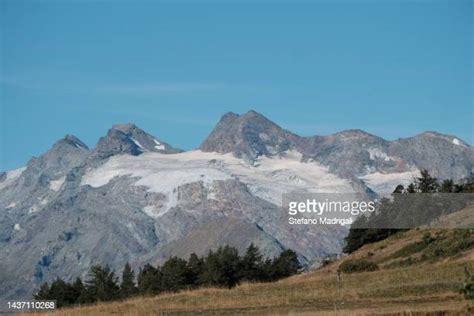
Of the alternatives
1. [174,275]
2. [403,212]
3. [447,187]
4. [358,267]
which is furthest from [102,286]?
[447,187]

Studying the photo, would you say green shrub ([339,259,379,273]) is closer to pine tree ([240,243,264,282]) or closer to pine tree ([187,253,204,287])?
pine tree ([240,243,264,282])

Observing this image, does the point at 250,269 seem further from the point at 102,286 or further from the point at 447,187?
the point at 447,187

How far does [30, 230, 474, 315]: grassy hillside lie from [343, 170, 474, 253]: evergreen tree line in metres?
18.9

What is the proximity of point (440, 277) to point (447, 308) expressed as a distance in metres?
17.3

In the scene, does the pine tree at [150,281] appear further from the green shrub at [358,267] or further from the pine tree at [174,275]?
the green shrub at [358,267]

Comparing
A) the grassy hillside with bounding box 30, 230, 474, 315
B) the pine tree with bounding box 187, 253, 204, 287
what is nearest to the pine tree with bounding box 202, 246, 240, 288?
the pine tree with bounding box 187, 253, 204, 287

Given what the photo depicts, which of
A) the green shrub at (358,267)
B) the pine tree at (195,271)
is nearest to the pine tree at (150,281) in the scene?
the pine tree at (195,271)

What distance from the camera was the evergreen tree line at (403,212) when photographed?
89250mm

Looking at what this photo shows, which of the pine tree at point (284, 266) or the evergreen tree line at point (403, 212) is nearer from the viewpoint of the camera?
the evergreen tree line at point (403, 212)

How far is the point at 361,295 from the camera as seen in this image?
1816 inches

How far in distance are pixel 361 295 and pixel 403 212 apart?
5156 centimetres

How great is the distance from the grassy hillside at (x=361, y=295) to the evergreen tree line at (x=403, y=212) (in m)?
18.9

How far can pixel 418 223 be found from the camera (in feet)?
289

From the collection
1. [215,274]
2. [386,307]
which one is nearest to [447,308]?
[386,307]
